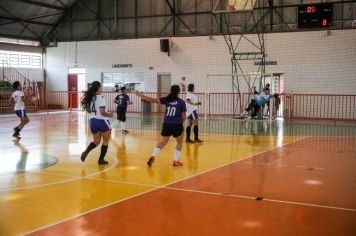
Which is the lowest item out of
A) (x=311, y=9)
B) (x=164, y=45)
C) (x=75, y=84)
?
(x=75, y=84)

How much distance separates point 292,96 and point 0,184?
22.3m

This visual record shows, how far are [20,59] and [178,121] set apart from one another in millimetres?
27655

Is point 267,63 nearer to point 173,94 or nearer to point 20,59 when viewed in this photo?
point 20,59

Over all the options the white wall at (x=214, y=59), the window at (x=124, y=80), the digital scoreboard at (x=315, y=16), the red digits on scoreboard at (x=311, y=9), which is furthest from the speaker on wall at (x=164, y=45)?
the red digits on scoreboard at (x=311, y=9)

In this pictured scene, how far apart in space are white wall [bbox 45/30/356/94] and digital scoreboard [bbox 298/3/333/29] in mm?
3031

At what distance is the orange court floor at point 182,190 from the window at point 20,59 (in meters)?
20.8

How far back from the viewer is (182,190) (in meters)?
8.23

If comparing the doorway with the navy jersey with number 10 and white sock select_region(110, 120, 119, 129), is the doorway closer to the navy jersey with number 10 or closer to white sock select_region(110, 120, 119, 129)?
white sock select_region(110, 120, 119, 129)

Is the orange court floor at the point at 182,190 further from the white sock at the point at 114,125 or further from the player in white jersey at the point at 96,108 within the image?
the white sock at the point at 114,125

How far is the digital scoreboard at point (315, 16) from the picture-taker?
24156 millimetres

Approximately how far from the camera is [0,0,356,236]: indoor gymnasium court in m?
6.82

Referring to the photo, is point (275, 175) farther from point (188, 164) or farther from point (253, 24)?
point (253, 24)

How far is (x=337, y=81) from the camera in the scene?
2719 centimetres

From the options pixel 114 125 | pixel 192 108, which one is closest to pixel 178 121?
pixel 192 108
